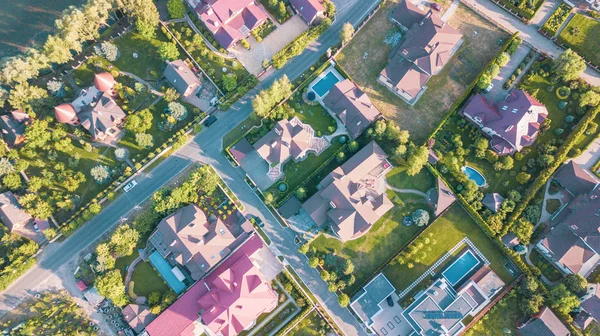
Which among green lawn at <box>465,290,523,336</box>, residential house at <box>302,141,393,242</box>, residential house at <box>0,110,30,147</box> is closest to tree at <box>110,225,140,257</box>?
residential house at <box>0,110,30,147</box>

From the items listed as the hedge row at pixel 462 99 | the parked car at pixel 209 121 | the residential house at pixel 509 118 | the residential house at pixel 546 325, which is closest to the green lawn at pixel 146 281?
the parked car at pixel 209 121

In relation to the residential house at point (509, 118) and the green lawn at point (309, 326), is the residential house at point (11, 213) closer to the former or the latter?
the green lawn at point (309, 326)

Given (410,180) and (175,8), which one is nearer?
(410,180)

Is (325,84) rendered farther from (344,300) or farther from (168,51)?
(344,300)

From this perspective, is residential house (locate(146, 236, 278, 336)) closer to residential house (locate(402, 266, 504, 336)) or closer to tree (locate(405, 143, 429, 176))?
residential house (locate(402, 266, 504, 336))

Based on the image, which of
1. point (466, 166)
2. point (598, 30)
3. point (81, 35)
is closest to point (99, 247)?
point (81, 35)

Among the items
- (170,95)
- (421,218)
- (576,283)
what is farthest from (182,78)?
(576,283)

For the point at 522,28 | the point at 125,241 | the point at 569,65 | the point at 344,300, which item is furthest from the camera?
the point at 522,28
